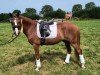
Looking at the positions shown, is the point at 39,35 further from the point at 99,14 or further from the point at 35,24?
the point at 99,14

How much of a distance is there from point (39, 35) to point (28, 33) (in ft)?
1.44

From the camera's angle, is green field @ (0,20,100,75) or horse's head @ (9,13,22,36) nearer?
horse's head @ (9,13,22,36)

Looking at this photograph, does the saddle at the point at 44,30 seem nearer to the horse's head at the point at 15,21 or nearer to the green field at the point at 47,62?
the horse's head at the point at 15,21

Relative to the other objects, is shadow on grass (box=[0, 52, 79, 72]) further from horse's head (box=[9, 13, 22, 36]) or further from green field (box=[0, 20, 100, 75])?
horse's head (box=[9, 13, 22, 36])

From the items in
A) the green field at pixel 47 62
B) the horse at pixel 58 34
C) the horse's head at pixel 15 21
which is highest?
the horse's head at pixel 15 21

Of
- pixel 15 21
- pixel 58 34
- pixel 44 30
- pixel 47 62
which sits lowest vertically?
pixel 47 62

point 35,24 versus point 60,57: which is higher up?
point 35,24

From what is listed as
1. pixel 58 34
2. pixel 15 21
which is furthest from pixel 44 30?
pixel 15 21

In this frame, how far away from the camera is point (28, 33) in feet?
41.4

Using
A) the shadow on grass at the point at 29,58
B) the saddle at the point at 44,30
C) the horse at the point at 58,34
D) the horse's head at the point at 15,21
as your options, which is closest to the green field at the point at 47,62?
the shadow on grass at the point at 29,58

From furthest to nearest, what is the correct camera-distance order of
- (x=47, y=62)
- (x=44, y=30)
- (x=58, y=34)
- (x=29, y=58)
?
(x=29, y=58), (x=47, y=62), (x=58, y=34), (x=44, y=30)

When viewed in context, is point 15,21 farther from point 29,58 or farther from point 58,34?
point 29,58

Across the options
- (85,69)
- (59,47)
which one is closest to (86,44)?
(59,47)

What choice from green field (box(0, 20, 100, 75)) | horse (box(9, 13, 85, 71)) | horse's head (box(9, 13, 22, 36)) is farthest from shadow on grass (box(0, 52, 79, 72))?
horse's head (box(9, 13, 22, 36))
